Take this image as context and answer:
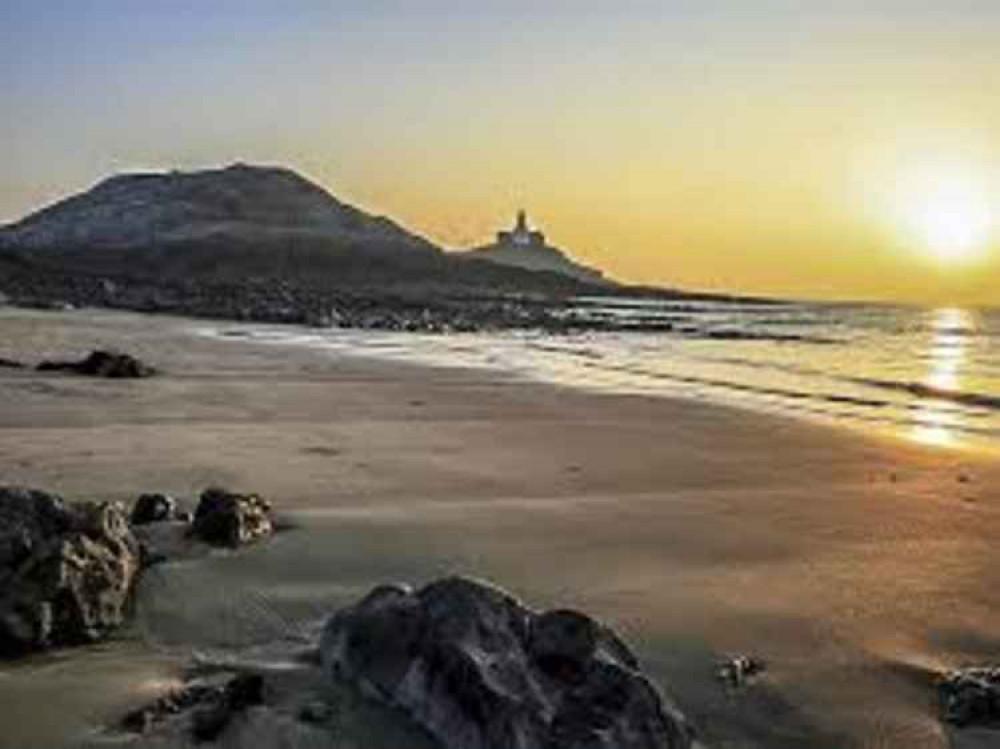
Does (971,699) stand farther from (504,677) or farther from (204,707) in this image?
(204,707)

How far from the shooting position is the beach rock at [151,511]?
7.79 m

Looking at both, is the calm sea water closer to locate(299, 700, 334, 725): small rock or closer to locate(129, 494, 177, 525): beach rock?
locate(129, 494, 177, 525): beach rock

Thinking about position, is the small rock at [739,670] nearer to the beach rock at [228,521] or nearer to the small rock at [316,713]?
the small rock at [316,713]

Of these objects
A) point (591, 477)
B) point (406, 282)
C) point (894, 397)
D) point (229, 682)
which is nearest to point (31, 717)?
point (229, 682)

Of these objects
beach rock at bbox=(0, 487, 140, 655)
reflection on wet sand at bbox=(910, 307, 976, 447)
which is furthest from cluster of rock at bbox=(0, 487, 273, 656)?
reflection on wet sand at bbox=(910, 307, 976, 447)

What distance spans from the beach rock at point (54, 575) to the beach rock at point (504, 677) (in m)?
1.27

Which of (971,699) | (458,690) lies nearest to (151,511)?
(458,690)

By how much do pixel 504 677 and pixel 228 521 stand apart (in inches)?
131

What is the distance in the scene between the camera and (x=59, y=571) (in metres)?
5.55

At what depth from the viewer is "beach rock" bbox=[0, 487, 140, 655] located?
17.8 ft

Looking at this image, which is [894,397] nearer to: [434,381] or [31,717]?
[434,381]

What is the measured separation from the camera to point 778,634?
Answer: 645 cm

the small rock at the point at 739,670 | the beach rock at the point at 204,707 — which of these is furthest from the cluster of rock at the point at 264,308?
the beach rock at the point at 204,707

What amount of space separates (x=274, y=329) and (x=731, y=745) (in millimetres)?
35641
